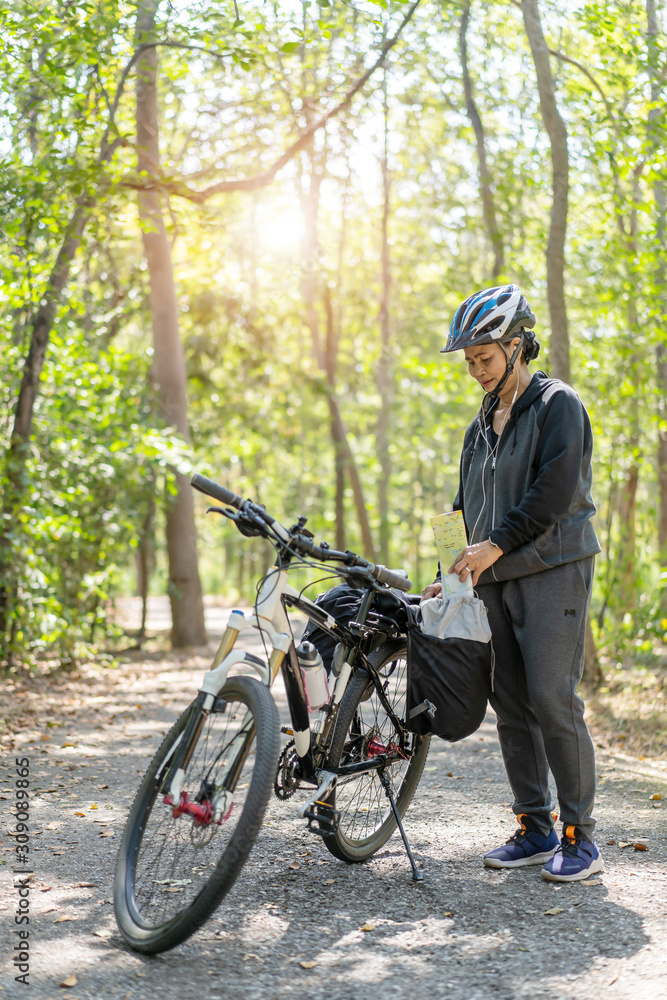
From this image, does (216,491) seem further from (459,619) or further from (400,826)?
(400,826)

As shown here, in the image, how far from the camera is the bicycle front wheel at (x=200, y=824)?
2.71 m

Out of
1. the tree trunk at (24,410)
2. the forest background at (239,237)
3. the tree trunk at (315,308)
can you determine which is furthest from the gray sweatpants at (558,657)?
the tree trunk at (315,308)

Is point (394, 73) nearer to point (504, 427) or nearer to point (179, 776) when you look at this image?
point (504, 427)

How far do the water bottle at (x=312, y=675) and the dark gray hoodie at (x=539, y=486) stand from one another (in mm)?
801

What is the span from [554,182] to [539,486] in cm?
512

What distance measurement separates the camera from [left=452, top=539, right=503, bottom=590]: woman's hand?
3.43 meters

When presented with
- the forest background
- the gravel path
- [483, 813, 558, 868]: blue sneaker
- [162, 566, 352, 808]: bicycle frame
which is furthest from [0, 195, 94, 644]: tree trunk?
[483, 813, 558, 868]: blue sneaker

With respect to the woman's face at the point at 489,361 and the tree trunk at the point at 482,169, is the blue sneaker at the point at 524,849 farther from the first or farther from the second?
the tree trunk at the point at 482,169

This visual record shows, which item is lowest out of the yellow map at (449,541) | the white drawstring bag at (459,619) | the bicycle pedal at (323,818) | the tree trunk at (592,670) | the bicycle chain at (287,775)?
the tree trunk at (592,670)

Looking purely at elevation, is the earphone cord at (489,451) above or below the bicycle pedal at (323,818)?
above

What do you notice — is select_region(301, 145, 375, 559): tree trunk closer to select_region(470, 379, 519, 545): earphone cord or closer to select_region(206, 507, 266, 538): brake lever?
select_region(470, 379, 519, 545): earphone cord

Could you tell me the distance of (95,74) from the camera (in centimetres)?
755

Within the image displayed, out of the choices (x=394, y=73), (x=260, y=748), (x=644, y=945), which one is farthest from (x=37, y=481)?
(x=644, y=945)

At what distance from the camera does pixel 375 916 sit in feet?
10.5
